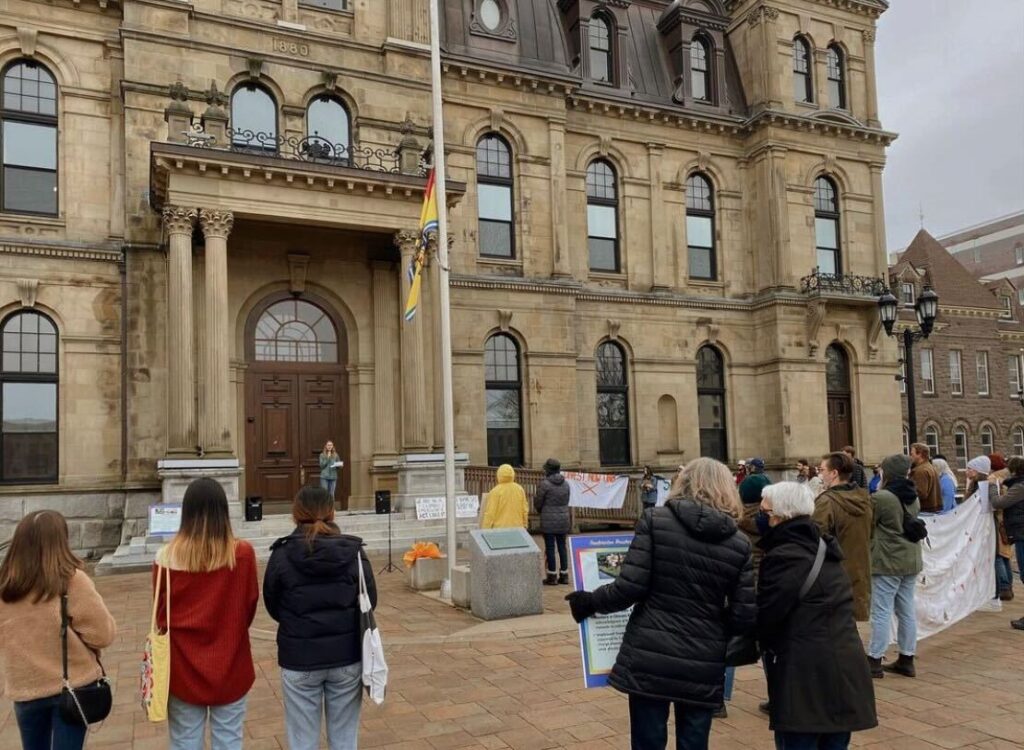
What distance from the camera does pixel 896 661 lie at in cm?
809

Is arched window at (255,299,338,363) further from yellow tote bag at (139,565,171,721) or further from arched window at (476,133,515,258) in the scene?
yellow tote bag at (139,565,171,721)

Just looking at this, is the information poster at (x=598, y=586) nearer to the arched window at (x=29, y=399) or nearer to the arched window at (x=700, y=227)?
the arched window at (x=29, y=399)

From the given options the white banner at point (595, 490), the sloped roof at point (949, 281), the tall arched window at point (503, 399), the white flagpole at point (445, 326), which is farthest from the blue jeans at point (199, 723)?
the sloped roof at point (949, 281)

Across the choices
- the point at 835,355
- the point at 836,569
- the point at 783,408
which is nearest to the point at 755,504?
the point at 836,569

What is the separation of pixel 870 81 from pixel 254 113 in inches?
815

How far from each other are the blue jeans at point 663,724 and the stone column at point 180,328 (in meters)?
14.0

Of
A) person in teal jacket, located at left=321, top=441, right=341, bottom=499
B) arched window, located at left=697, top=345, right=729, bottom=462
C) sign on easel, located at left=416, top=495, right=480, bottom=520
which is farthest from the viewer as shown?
arched window, located at left=697, top=345, right=729, bottom=462

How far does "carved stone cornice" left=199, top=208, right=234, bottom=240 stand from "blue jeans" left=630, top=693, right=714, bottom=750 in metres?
14.9

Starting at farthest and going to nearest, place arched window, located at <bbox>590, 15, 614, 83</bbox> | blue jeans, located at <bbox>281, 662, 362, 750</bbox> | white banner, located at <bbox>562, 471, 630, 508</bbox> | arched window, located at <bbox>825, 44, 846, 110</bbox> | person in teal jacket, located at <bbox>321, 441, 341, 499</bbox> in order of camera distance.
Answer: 1. arched window, located at <bbox>825, 44, 846, 110</bbox>
2. arched window, located at <bbox>590, 15, 614, 83</bbox>
3. white banner, located at <bbox>562, 471, 630, 508</bbox>
4. person in teal jacket, located at <bbox>321, 441, 341, 499</bbox>
5. blue jeans, located at <bbox>281, 662, 362, 750</bbox>

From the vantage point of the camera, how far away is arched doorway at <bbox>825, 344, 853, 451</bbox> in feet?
89.1

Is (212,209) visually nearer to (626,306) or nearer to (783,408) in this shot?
(626,306)

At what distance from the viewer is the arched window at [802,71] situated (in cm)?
2752

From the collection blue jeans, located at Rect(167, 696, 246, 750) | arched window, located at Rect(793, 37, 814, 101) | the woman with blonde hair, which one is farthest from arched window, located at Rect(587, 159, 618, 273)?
the woman with blonde hair

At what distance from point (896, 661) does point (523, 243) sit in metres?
16.5
